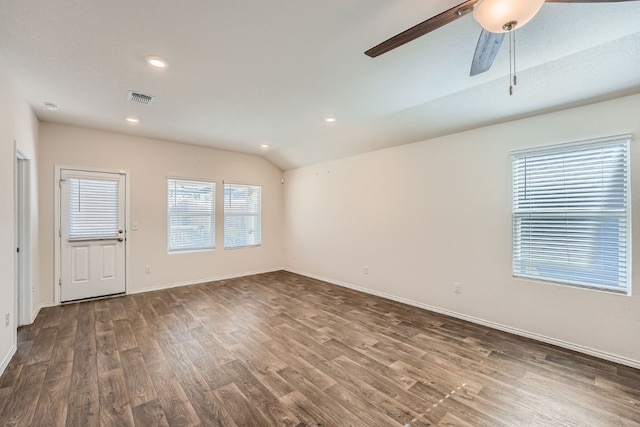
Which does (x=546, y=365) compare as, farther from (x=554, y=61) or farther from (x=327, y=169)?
(x=327, y=169)

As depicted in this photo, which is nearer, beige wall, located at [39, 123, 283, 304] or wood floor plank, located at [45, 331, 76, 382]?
wood floor plank, located at [45, 331, 76, 382]

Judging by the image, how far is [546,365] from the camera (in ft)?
8.25

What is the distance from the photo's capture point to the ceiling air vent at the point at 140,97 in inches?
121

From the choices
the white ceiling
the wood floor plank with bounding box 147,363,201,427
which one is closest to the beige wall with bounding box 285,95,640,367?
the white ceiling

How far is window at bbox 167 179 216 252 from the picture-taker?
17.0 feet

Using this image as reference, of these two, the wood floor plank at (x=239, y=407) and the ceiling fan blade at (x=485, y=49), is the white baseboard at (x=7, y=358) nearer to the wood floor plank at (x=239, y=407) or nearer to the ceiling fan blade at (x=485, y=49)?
the wood floor plank at (x=239, y=407)

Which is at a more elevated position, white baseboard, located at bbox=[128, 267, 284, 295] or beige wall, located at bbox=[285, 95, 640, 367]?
beige wall, located at bbox=[285, 95, 640, 367]

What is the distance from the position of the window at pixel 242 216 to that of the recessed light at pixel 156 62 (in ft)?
11.4

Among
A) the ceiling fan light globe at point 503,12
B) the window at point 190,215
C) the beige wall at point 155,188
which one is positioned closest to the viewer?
the ceiling fan light globe at point 503,12

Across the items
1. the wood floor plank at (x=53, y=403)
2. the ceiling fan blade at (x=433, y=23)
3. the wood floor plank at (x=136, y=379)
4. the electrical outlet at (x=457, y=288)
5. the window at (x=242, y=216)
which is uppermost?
the ceiling fan blade at (x=433, y=23)

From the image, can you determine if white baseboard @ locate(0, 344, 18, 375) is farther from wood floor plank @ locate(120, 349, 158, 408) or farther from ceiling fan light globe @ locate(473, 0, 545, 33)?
ceiling fan light globe @ locate(473, 0, 545, 33)

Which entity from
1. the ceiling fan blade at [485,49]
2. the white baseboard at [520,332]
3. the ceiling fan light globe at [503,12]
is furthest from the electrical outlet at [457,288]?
the ceiling fan light globe at [503,12]

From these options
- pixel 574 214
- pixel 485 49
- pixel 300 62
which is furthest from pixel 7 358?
pixel 574 214

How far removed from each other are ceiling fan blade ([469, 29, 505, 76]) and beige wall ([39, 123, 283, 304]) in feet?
16.2
